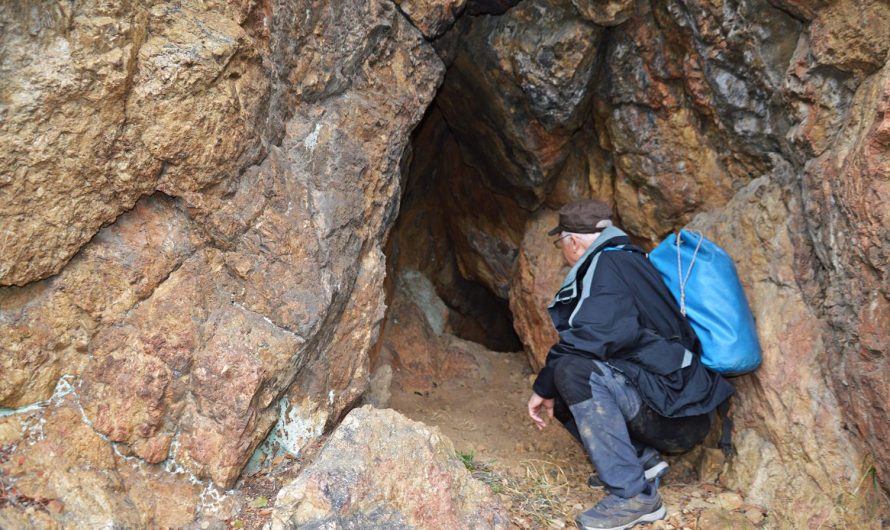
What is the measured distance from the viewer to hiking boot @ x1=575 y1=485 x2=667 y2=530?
3271mm

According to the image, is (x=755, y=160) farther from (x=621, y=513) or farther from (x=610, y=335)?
(x=621, y=513)

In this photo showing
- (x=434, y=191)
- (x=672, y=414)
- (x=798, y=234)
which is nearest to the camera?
(x=672, y=414)

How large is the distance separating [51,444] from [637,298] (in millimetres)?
2751

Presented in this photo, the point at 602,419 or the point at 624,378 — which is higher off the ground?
the point at 624,378

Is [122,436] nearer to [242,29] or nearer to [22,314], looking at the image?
[22,314]

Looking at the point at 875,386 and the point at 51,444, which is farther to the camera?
the point at 875,386

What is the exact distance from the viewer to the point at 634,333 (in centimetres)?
346

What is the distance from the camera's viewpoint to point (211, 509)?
2799mm

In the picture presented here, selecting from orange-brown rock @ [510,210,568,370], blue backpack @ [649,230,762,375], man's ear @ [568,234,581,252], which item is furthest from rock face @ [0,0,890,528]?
orange-brown rock @ [510,210,568,370]

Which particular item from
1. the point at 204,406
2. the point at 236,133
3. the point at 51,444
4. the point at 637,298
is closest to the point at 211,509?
the point at 204,406

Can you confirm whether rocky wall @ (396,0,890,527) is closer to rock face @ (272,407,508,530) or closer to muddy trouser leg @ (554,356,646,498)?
muddy trouser leg @ (554,356,646,498)

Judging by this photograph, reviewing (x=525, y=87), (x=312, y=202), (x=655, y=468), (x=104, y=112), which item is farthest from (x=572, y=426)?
(x=104, y=112)

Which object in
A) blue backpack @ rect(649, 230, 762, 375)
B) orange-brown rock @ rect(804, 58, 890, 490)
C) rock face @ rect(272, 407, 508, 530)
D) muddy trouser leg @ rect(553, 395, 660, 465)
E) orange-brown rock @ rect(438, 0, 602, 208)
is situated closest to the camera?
rock face @ rect(272, 407, 508, 530)

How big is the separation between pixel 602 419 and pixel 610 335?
41cm
